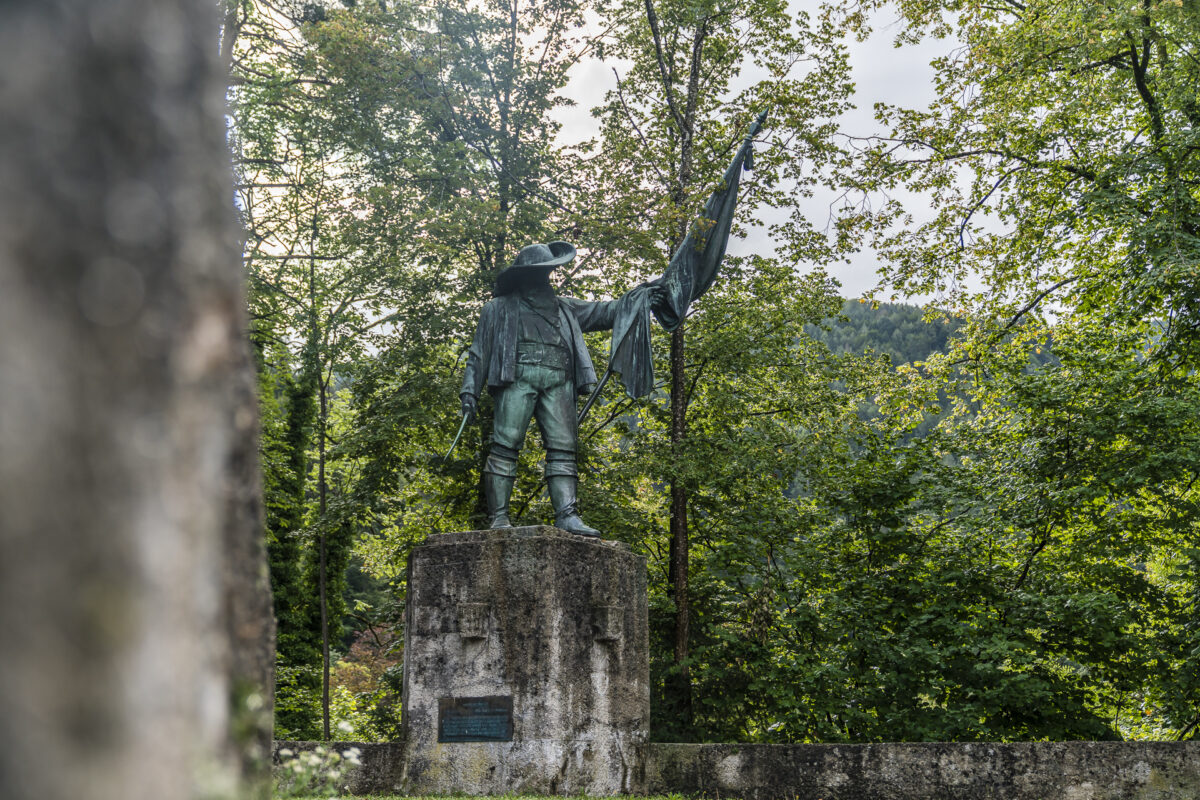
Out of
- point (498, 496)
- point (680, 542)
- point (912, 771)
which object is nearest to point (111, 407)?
point (912, 771)

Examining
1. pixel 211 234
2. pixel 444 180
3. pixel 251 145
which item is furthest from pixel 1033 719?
pixel 251 145

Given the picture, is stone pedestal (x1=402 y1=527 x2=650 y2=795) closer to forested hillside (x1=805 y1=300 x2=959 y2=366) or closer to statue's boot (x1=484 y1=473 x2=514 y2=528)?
statue's boot (x1=484 y1=473 x2=514 y2=528)

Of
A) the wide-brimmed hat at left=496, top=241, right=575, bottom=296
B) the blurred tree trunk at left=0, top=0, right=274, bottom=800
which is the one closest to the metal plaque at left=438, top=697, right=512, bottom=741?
the wide-brimmed hat at left=496, top=241, right=575, bottom=296

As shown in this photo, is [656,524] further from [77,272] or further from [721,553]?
[77,272]

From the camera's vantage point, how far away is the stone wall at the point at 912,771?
597 centimetres

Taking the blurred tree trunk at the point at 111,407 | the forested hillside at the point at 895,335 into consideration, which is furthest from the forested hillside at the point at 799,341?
the forested hillside at the point at 895,335

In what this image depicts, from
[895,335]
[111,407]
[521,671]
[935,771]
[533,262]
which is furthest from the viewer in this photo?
[895,335]

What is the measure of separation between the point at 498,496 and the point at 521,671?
1.43 m

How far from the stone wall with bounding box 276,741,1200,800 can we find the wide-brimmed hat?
3815mm

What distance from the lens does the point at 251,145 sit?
1404cm

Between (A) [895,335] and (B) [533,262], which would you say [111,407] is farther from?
(A) [895,335]

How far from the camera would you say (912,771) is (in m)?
6.38

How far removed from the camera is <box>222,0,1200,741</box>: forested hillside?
10.9 m

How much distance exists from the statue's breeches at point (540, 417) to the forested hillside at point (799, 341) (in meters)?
3.27
